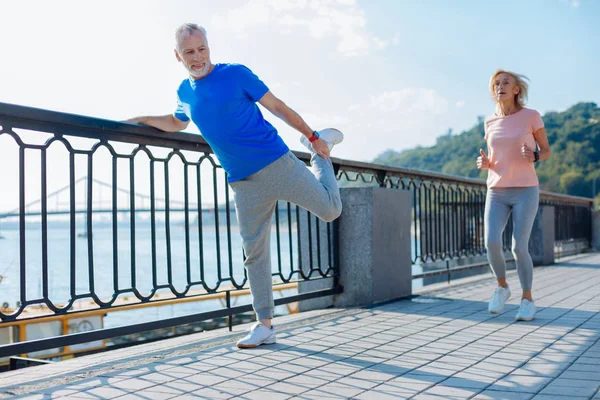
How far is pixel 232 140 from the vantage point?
3.73 meters

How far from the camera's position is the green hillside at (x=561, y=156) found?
61219mm

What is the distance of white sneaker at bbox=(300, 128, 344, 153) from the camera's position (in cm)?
421

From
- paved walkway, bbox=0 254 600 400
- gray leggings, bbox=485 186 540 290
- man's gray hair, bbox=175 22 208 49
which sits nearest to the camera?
paved walkway, bbox=0 254 600 400

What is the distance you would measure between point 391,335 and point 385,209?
2.13 m

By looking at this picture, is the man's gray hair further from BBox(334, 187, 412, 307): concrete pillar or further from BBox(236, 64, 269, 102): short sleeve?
BBox(334, 187, 412, 307): concrete pillar

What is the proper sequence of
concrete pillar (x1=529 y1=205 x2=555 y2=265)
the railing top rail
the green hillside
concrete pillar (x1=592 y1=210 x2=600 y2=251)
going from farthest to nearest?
the green hillside, concrete pillar (x1=592 y1=210 x2=600 y2=251), concrete pillar (x1=529 y1=205 x2=555 y2=265), the railing top rail

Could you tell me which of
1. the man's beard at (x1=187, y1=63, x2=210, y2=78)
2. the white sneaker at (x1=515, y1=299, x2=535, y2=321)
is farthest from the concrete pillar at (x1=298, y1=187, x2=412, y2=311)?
the man's beard at (x1=187, y1=63, x2=210, y2=78)

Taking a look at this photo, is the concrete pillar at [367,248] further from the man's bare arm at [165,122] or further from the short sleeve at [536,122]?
the man's bare arm at [165,122]

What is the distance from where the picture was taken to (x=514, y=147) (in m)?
5.31

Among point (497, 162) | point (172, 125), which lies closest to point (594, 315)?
point (497, 162)

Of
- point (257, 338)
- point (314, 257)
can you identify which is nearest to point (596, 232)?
point (314, 257)

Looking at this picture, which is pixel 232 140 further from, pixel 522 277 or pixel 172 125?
pixel 522 277

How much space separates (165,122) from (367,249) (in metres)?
2.64

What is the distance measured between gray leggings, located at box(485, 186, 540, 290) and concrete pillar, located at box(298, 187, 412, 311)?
3.60 feet
